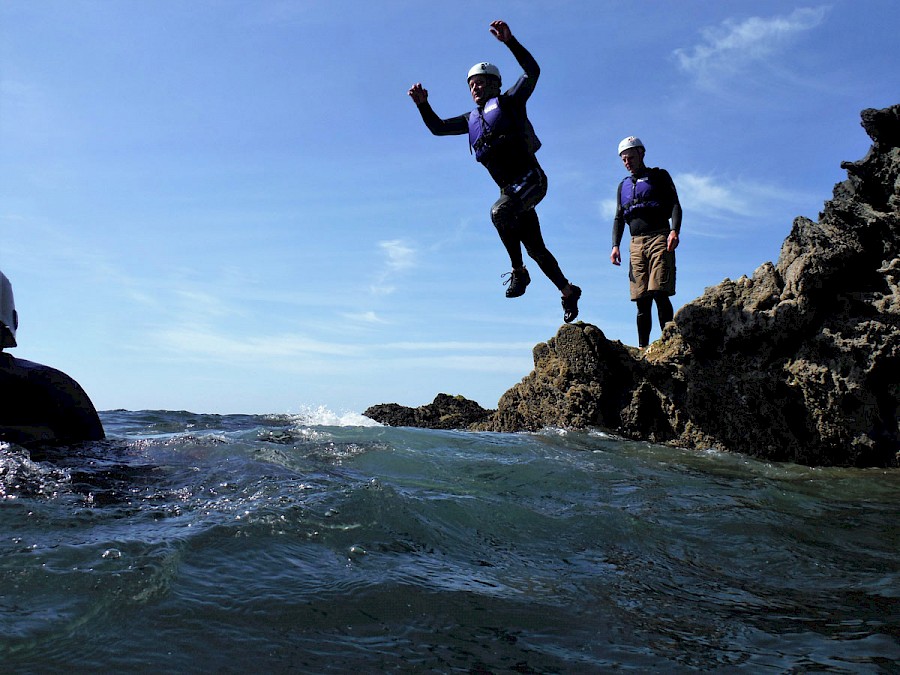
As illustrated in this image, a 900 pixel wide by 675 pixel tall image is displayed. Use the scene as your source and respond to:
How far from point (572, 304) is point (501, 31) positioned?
3263 mm

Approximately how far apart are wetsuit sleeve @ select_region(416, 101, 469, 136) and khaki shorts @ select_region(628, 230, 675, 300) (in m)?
2.81

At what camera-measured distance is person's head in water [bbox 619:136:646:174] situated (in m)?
8.77

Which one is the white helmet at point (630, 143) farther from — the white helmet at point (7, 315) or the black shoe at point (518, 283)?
the white helmet at point (7, 315)

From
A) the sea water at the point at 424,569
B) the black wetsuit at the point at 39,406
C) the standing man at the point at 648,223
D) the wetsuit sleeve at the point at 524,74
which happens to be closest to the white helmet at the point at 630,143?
the standing man at the point at 648,223

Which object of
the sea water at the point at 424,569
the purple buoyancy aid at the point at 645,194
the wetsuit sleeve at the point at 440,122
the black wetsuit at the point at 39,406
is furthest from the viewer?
the purple buoyancy aid at the point at 645,194

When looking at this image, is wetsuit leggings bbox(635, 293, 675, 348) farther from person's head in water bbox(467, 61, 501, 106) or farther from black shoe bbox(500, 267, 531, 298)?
person's head in water bbox(467, 61, 501, 106)

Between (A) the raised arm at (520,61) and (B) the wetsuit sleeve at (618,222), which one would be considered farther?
(B) the wetsuit sleeve at (618,222)

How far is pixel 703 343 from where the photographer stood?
26.3 feet

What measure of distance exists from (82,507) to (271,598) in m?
1.79

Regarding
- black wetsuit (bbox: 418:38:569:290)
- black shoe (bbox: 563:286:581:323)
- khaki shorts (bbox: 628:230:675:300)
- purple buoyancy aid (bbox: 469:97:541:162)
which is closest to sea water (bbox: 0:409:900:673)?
black shoe (bbox: 563:286:581:323)

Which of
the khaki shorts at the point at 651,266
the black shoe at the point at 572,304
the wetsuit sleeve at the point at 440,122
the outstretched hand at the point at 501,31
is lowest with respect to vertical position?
the black shoe at the point at 572,304

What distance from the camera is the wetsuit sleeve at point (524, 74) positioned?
7020 mm

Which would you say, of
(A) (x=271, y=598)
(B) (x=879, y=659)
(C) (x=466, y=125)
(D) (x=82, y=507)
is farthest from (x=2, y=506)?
(C) (x=466, y=125)

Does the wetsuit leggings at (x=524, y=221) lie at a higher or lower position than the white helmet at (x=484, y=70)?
lower
